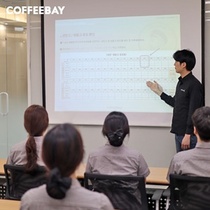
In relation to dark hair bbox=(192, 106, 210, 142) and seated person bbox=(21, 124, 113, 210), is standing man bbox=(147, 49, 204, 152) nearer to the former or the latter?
dark hair bbox=(192, 106, 210, 142)

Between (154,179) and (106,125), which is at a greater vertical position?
(106,125)

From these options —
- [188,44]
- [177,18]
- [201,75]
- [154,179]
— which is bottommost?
[154,179]

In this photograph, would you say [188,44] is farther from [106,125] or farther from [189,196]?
[189,196]

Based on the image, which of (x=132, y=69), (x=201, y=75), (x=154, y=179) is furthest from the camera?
(x=132, y=69)

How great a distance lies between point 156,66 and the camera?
183 inches

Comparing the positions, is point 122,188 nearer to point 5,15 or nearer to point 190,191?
point 190,191

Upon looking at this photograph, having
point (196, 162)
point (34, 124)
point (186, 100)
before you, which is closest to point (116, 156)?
point (196, 162)

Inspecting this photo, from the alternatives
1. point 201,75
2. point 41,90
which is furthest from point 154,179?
point 41,90

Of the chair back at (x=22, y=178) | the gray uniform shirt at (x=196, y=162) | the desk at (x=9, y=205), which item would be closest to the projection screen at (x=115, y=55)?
the gray uniform shirt at (x=196, y=162)

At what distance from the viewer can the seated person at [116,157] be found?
2467 mm

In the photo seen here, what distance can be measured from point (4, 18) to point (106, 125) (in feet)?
12.0

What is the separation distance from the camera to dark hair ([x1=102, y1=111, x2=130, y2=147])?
8.07 ft

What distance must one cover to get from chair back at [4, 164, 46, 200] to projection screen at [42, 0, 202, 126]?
238 cm

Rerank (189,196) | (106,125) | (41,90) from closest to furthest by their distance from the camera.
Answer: (189,196) → (106,125) → (41,90)
